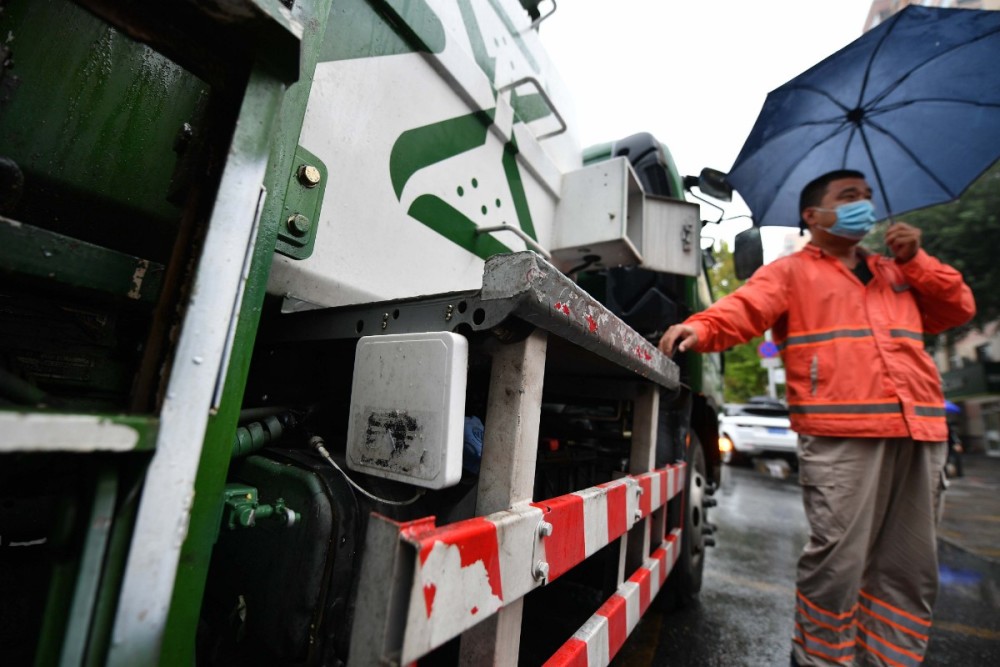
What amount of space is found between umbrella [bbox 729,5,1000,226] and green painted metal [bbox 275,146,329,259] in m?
2.90

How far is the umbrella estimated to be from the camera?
2545 millimetres

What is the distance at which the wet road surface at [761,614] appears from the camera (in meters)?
2.24

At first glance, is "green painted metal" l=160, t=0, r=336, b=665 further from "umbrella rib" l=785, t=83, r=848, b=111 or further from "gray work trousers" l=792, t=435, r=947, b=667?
"umbrella rib" l=785, t=83, r=848, b=111

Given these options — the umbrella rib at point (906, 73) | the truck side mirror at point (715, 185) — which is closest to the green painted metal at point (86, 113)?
the truck side mirror at point (715, 185)

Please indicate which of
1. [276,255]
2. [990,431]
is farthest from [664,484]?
[990,431]

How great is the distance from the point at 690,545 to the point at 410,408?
93.9 inches

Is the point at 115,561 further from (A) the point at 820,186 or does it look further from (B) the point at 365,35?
(A) the point at 820,186

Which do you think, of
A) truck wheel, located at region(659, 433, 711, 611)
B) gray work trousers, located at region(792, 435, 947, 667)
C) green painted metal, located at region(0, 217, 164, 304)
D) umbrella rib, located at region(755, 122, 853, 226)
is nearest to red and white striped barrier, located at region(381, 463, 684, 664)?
green painted metal, located at region(0, 217, 164, 304)

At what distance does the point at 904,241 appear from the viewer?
6.91 ft

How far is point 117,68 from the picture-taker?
3.00 feet

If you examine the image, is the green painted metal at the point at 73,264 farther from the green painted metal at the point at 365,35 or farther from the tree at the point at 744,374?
the tree at the point at 744,374

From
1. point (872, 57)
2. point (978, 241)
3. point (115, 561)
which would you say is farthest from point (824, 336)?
point (978, 241)

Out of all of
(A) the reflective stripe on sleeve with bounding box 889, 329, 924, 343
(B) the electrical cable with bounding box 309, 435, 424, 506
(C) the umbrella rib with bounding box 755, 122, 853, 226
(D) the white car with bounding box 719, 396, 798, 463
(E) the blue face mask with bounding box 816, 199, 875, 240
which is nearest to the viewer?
(B) the electrical cable with bounding box 309, 435, 424, 506

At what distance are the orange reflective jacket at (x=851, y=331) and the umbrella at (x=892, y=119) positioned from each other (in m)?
0.90
